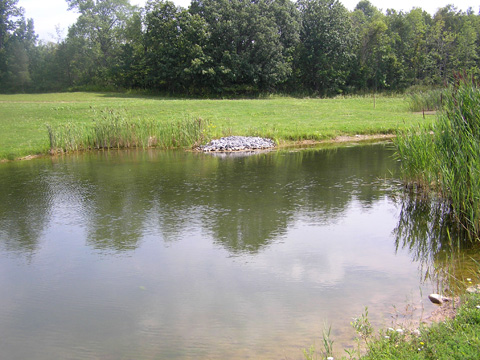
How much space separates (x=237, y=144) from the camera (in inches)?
777

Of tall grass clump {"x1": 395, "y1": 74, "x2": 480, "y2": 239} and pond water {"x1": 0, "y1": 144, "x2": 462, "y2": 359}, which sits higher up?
tall grass clump {"x1": 395, "y1": 74, "x2": 480, "y2": 239}

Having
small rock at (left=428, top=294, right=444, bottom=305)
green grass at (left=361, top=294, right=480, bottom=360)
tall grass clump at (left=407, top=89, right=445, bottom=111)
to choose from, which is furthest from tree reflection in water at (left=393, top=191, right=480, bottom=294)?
tall grass clump at (left=407, top=89, right=445, bottom=111)

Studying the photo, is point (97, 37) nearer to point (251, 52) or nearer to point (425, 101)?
point (251, 52)

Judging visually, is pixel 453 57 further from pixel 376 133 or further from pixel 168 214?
pixel 168 214

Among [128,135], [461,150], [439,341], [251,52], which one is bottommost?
[439,341]

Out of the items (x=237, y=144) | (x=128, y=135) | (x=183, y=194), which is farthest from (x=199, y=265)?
(x=128, y=135)

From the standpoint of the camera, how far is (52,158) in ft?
60.0

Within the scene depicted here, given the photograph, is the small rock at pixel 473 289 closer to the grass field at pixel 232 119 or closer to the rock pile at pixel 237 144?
the grass field at pixel 232 119

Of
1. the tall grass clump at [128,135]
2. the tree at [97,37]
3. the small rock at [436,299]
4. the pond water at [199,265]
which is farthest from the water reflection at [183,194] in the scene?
the tree at [97,37]

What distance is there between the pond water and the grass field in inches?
321

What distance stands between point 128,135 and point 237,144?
4826 millimetres

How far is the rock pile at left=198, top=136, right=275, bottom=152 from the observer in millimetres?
19438

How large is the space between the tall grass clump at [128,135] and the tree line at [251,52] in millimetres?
27733

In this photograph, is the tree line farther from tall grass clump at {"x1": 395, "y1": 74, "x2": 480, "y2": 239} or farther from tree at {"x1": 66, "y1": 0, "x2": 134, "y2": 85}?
tall grass clump at {"x1": 395, "y1": 74, "x2": 480, "y2": 239}
